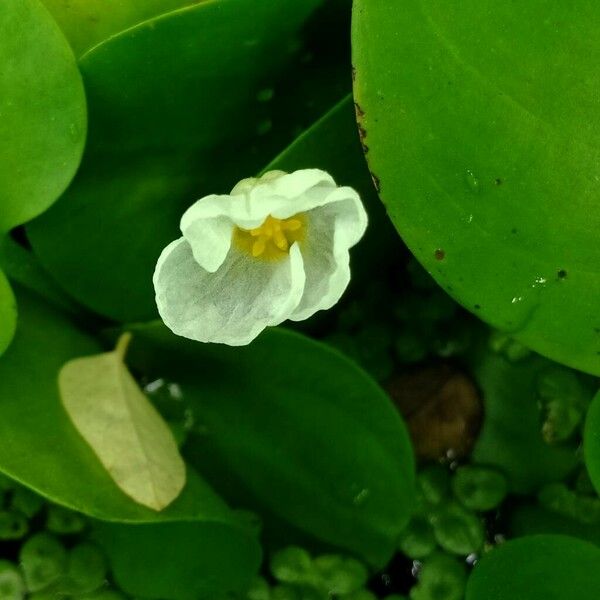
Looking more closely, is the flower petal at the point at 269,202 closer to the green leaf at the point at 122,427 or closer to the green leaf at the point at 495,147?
the green leaf at the point at 495,147

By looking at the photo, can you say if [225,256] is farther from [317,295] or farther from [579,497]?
[579,497]

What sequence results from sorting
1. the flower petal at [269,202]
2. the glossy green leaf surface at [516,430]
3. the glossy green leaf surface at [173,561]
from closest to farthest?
the flower petal at [269,202], the glossy green leaf surface at [173,561], the glossy green leaf surface at [516,430]

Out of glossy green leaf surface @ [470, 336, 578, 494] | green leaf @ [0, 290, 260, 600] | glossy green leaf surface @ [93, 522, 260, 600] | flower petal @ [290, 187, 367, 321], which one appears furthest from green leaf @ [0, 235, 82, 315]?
glossy green leaf surface @ [470, 336, 578, 494]

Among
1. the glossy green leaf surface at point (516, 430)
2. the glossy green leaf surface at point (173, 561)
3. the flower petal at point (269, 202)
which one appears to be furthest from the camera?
the glossy green leaf surface at point (516, 430)

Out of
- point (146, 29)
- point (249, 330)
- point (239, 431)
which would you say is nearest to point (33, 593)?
point (239, 431)

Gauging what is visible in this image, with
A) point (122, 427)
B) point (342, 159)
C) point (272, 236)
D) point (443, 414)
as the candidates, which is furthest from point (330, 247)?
point (443, 414)

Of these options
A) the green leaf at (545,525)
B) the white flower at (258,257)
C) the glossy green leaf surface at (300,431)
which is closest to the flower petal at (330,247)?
the white flower at (258,257)
